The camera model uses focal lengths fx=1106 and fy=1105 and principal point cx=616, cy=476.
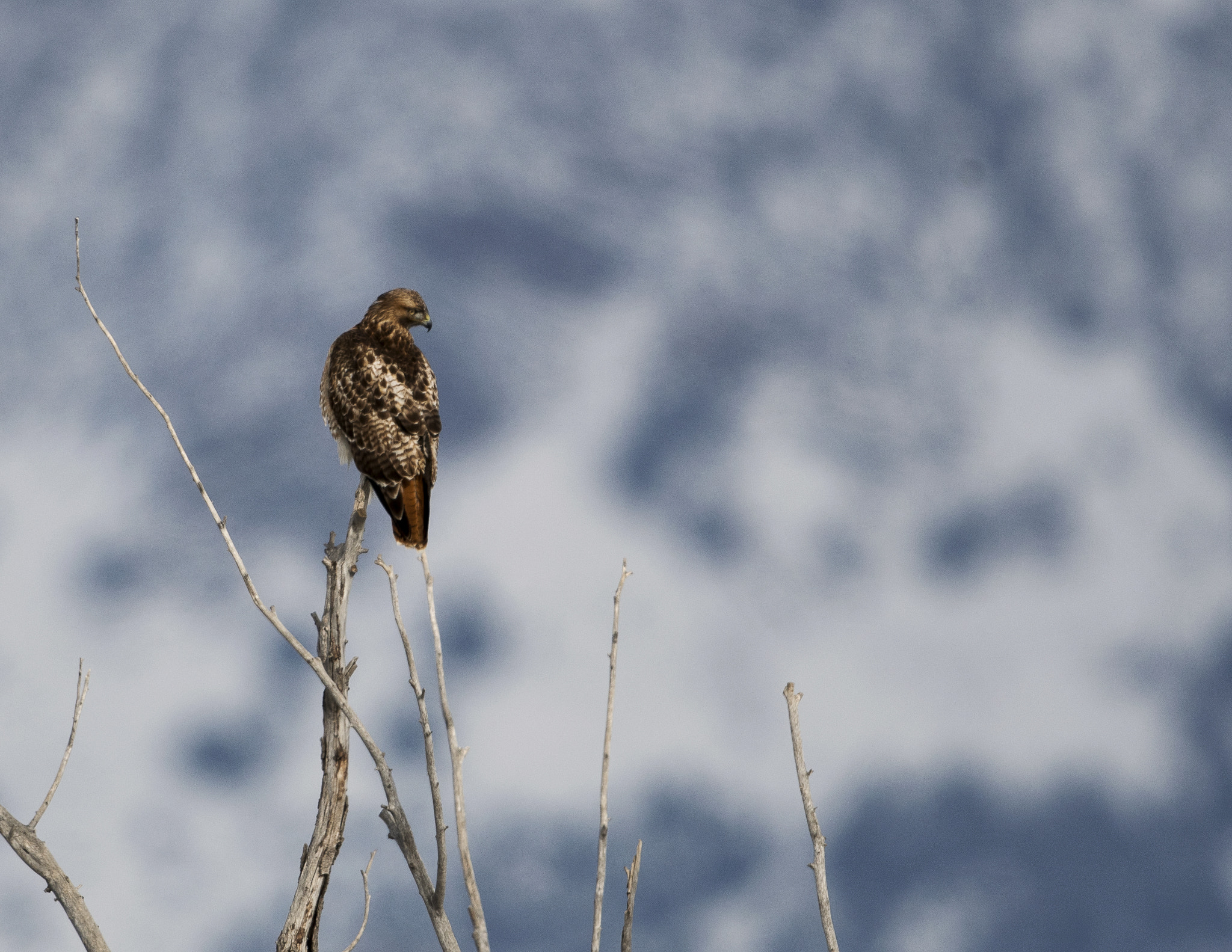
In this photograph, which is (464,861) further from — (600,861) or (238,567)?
(238,567)

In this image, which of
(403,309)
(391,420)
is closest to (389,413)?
(391,420)

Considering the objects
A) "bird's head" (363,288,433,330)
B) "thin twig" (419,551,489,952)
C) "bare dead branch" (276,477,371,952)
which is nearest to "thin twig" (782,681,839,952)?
"thin twig" (419,551,489,952)

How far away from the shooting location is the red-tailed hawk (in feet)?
27.1

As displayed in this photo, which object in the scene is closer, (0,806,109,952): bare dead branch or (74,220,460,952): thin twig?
(74,220,460,952): thin twig

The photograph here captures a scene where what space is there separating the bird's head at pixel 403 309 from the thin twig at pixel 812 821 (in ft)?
→ 19.8

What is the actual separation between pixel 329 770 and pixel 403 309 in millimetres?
4307

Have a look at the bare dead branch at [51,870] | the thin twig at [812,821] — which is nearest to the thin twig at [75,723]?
the bare dead branch at [51,870]

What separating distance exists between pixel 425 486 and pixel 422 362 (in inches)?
53.7

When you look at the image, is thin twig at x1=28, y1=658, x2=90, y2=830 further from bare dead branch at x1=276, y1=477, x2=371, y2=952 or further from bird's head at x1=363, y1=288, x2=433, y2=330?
bird's head at x1=363, y1=288, x2=433, y2=330

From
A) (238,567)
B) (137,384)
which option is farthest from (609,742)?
(137,384)

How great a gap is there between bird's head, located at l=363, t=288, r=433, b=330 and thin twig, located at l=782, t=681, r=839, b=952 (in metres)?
6.05

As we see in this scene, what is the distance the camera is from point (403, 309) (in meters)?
9.88

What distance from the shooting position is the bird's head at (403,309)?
9788 millimetres

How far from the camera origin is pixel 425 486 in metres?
8.41
